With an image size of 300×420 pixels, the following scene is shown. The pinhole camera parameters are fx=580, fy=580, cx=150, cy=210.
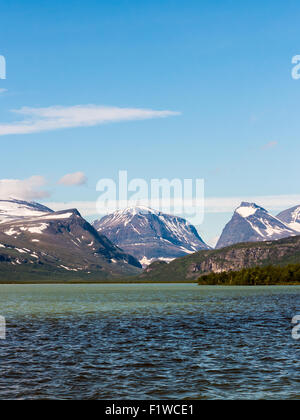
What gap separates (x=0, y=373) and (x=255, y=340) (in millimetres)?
36075

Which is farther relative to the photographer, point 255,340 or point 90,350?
point 255,340

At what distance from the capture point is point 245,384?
4559cm

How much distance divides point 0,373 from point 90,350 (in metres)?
16.5

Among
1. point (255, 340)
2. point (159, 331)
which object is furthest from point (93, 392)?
point (159, 331)
